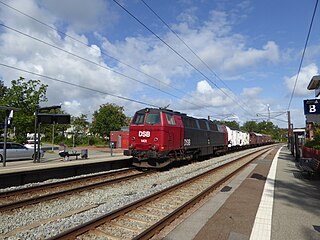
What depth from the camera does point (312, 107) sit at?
15586mm

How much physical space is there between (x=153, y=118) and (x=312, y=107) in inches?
361

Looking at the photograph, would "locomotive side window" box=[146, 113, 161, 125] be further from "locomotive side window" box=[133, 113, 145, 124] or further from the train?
"locomotive side window" box=[133, 113, 145, 124]

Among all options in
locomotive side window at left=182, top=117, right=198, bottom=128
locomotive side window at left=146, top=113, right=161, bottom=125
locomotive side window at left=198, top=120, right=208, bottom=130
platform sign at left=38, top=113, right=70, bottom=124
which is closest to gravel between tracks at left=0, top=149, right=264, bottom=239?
locomotive side window at left=146, top=113, right=161, bottom=125

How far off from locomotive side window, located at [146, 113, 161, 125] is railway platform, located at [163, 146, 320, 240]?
580 centimetres

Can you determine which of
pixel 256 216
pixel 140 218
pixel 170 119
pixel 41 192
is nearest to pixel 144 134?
pixel 170 119

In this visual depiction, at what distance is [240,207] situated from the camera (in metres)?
7.27

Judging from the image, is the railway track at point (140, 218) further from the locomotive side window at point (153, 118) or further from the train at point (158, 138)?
the locomotive side window at point (153, 118)

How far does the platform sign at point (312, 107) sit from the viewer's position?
609 inches

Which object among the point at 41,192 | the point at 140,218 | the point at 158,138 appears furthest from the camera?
the point at 158,138

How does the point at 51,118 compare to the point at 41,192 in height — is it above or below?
above

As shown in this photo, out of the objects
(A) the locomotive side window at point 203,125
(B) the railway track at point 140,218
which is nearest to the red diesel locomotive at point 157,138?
(A) the locomotive side window at point 203,125

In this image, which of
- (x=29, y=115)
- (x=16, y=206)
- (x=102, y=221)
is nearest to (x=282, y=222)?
(x=102, y=221)

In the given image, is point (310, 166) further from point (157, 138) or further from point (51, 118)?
point (51, 118)

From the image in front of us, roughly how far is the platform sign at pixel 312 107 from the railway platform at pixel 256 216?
687 cm
